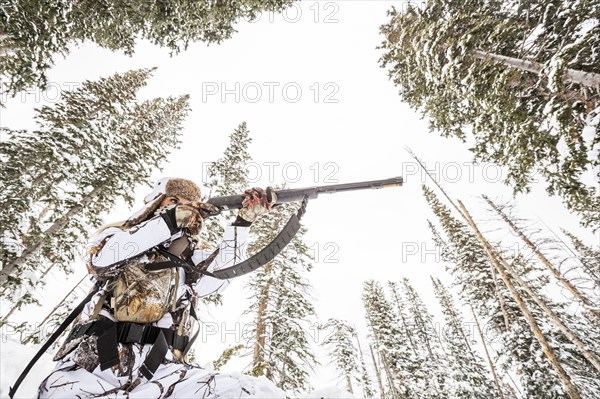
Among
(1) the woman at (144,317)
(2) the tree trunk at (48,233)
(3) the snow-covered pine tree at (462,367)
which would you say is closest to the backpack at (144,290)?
(1) the woman at (144,317)

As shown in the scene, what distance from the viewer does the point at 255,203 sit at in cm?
374

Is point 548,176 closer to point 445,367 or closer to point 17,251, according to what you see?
point 17,251

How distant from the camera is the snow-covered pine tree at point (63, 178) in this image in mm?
9914

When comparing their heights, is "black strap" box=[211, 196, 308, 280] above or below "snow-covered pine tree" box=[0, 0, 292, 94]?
below

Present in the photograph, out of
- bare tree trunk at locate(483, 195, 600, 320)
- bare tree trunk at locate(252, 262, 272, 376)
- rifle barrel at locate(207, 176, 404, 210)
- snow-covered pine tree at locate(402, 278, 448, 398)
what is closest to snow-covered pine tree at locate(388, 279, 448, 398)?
snow-covered pine tree at locate(402, 278, 448, 398)

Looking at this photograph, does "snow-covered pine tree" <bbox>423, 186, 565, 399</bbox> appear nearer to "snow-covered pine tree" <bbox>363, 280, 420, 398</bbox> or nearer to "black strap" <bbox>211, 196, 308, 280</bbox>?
"snow-covered pine tree" <bbox>363, 280, 420, 398</bbox>

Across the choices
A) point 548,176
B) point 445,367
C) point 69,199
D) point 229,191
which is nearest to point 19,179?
point 69,199

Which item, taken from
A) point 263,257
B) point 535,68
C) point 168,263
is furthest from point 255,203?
point 535,68

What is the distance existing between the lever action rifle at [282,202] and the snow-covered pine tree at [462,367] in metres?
24.2

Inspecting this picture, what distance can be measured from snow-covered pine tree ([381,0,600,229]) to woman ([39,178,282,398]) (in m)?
7.85

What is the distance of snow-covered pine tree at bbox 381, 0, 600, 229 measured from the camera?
609 cm

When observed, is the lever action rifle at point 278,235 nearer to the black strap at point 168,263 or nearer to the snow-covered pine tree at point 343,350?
the black strap at point 168,263

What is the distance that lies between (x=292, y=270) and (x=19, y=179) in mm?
11278

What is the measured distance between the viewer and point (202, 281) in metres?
3.19
